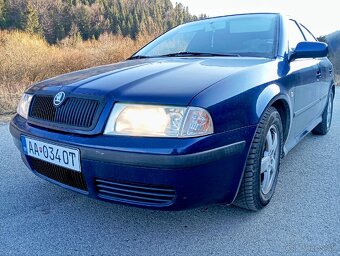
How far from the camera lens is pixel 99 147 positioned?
5.29ft

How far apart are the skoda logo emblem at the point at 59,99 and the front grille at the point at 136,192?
1.69ft

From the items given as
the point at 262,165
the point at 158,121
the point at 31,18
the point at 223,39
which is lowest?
the point at 262,165

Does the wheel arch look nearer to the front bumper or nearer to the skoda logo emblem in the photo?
the front bumper

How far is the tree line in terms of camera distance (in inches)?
1764

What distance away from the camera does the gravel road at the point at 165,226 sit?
1737 millimetres

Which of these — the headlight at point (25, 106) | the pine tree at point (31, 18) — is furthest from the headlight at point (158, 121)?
the pine tree at point (31, 18)

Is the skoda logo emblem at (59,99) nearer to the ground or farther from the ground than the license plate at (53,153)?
farther from the ground

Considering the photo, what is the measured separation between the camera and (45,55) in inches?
516

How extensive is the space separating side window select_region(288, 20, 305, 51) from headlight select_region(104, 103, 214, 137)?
1.46m

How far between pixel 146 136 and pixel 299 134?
1.83m

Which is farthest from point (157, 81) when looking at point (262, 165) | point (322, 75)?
point (322, 75)

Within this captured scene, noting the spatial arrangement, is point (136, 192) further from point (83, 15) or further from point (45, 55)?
point (83, 15)

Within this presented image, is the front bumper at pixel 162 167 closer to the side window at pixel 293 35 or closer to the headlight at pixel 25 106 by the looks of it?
the headlight at pixel 25 106

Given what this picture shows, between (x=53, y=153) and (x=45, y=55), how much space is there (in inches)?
492
